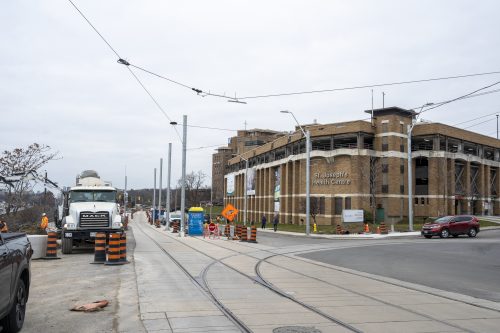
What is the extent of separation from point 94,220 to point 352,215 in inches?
1372

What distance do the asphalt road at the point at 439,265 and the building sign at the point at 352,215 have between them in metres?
25.4

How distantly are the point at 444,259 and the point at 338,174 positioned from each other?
4072 centimetres

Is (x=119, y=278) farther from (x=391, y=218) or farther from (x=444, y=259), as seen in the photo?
(x=391, y=218)

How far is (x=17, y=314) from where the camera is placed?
7090 millimetres

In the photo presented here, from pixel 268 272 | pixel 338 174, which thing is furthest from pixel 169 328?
pixel 338 174

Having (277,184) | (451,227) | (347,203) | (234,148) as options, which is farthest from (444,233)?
(234,148)

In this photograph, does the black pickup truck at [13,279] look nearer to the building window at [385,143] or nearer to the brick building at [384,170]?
the brick building at [384,170]

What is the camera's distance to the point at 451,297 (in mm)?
10492

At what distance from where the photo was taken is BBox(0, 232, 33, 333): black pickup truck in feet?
20.6

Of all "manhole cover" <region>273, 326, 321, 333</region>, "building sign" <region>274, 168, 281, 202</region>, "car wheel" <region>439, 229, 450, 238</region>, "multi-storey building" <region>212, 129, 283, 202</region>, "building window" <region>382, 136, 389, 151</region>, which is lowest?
"car wheel" <region>439, 229, 450, 238</region>

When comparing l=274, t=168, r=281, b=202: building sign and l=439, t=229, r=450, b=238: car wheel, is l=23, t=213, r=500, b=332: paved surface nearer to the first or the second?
l=439, t=229, r=450, b=238: car wheel

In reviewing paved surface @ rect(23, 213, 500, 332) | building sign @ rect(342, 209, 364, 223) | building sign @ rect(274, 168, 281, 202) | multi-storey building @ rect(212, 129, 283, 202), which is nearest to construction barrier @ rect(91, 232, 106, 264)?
paved surface @ rect(23, 213, 500, 332)

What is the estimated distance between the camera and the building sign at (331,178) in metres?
59.2

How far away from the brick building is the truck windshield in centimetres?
4005
